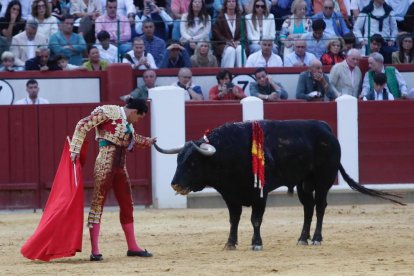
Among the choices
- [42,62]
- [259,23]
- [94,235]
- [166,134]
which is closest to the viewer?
[94,235]

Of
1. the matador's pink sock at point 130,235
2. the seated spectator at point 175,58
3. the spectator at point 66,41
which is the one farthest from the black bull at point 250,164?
the spectator at point 66,41

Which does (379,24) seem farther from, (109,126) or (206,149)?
(109,126)

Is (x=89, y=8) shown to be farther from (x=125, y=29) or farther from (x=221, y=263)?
(x=221, y=263)

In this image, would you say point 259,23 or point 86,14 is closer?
point 259,23

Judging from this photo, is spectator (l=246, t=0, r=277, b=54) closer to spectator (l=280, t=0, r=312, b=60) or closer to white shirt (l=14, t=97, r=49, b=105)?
spectator (l=280, t=0, r=312, b=60)

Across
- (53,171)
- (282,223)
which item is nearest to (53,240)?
(282,223)

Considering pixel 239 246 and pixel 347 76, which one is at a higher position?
pixel 347 76

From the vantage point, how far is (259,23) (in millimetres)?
15555

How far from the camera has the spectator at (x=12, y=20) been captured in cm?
1520

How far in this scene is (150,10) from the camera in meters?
15.7

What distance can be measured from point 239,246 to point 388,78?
19.0ft

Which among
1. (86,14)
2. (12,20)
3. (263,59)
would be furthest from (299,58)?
(12,20)

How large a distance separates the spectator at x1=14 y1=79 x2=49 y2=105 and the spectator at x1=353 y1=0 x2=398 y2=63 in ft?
14.0

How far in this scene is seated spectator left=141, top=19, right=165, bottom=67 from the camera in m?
15.1
